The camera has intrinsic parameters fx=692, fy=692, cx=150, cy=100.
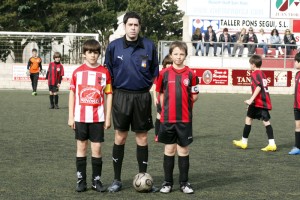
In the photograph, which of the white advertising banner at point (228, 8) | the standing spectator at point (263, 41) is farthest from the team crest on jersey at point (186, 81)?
the white advertising banner at point (228, 8)

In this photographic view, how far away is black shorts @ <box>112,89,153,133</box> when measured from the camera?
773 cm

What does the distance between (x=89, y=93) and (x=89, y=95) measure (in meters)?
0.02

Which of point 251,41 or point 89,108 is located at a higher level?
point 251,41

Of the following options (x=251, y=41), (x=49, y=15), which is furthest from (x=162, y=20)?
(x=251, y=41)

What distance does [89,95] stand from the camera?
7621 mm

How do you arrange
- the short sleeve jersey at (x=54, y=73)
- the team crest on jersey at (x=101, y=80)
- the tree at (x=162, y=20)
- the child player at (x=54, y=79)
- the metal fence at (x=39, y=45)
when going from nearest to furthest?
the team crest on jersey at (x=101, y=80) → the child player at (x=54, y=79) → the short sleeve jersey at (x=54, y=73) → the metal fence at (x=39, y=45) → the tree at (x=162, y=20)

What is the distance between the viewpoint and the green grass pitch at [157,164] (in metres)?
7.61

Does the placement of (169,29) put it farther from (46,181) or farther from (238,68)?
(46,181)

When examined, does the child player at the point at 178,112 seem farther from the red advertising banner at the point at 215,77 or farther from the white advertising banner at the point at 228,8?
the white advertising banner at the point at 228,8

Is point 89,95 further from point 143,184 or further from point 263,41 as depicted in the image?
point 263,41

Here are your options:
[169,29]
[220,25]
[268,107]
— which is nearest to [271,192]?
[268,107]

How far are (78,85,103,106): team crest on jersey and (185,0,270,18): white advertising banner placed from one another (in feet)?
108

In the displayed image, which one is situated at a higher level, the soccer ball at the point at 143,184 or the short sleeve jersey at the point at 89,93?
the short sleeve jersey at the point at 89,93

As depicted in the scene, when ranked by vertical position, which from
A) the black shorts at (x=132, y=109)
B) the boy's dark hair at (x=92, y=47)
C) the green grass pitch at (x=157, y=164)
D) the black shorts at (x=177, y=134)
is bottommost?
the green grass pitch at (x=157, y=164)
